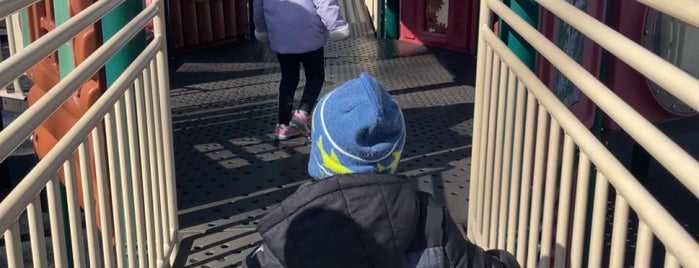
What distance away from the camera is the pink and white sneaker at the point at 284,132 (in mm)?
3838

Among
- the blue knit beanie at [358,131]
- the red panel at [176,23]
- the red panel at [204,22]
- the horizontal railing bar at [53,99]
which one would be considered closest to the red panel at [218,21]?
the red panel at [204,22]

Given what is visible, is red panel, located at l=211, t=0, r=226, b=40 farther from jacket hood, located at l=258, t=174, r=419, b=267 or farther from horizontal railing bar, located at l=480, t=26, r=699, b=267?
jacket hood, located at l=258, t=174, r=419, b=267

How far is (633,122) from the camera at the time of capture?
47.8 inches

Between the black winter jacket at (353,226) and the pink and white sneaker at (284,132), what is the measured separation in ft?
7.78

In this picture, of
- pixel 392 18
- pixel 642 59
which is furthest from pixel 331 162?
pixel 392 18

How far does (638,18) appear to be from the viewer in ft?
11.6

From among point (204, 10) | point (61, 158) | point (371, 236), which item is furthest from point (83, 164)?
point (204, 10)

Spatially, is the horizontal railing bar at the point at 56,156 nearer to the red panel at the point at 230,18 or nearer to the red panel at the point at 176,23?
the red panel at the point at 176,23

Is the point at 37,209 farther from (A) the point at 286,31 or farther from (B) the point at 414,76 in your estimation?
(B) the point at 414,76

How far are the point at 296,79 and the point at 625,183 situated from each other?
2.83 metres

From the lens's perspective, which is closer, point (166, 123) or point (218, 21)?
point (166, 123)

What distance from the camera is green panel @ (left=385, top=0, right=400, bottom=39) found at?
6227 mm

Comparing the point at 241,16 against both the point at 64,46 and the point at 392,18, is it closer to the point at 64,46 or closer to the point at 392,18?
the point at 392,18

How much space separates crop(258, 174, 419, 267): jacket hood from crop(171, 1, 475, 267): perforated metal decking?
3.87 feet
